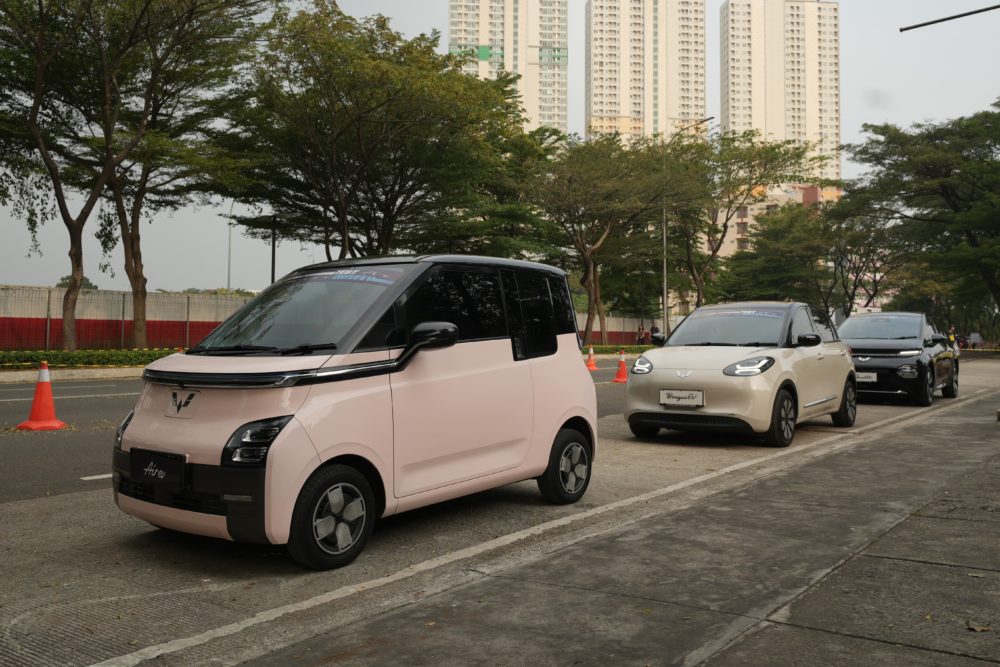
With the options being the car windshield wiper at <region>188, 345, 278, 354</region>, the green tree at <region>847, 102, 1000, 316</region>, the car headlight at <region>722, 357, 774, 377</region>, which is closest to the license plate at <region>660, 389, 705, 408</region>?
the car headlight at <region>722, 357, 774, 377</region>

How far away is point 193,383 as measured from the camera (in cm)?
443

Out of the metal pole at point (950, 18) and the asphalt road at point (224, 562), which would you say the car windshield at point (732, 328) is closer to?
the asphalt road at point (224, 562)

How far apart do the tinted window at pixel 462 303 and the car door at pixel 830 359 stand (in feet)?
20.5

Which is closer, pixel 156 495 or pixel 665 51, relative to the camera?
pixel 156 495

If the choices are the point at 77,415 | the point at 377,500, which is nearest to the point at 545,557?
the point at 377,500

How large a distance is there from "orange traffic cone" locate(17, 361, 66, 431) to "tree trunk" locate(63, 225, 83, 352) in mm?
16101

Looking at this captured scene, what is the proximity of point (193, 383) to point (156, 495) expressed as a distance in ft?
2.09

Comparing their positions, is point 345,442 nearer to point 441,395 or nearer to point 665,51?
point 441,395

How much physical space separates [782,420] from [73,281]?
2286 centimetres

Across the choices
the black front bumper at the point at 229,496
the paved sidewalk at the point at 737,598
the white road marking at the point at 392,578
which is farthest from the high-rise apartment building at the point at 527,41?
the black front bumper at the point at 229,496

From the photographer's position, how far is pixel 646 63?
155 metres

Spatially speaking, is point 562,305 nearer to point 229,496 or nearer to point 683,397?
point 229,496

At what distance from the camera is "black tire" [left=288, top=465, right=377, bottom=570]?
14.1 feet

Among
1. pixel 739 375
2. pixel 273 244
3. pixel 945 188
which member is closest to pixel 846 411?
pixel 739 375
